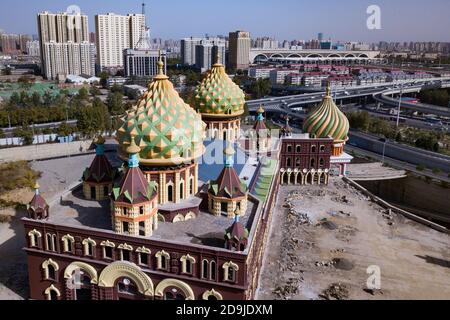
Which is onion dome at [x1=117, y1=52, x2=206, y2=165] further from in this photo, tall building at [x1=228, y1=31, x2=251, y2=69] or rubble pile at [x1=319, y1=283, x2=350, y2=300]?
tall building at [x1=228, y1=31, x2=251, y2=69]

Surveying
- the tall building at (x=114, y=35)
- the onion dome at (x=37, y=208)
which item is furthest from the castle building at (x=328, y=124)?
the tall building at (x=114, y=35)

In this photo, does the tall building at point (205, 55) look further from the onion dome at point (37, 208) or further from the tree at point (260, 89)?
the onion dome at point (37, 208)

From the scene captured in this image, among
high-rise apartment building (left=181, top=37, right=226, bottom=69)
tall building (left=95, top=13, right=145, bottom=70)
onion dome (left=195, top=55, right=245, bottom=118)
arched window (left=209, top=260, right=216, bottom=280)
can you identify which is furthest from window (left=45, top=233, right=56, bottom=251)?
tall building (left=95, top=13, right=145, bottom=70)

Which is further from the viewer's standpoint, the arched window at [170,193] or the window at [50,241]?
the arched window at [170,193]

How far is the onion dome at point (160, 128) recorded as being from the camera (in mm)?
19391

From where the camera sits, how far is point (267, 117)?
79.8m

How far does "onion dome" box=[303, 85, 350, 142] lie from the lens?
3834cm

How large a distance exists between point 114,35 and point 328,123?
10382 cm

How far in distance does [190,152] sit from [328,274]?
423 inches

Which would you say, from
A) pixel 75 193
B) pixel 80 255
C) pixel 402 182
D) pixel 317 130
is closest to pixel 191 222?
pixel 80 255

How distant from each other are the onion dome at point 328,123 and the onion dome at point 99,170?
22.2 meters

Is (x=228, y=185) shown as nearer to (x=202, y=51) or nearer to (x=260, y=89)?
(x=260, y=89)

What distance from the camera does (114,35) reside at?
12619 cm

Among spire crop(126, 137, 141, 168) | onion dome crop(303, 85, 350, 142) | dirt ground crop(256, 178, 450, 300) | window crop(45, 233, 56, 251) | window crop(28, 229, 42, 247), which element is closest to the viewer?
spire crop(126, 137, 141, 168)
